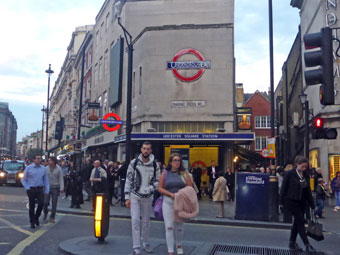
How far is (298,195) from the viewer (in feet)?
23.9

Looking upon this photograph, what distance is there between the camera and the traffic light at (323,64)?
606 cm

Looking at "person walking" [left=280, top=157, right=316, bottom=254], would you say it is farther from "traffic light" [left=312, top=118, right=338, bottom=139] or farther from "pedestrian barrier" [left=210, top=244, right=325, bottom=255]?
"traffic light" [left=312, top=118, right=338, bottom=139]

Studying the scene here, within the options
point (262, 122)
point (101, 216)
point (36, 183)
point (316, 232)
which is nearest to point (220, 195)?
point (36, 183)

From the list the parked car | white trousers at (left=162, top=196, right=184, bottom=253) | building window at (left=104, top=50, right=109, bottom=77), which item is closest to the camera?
white trousers at (left=162, top=196, right=184, bottom=253)

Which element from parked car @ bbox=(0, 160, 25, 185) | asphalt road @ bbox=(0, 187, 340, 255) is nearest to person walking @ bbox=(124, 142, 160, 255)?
asphalt road @ bbox=(0, 187, 340, 255)

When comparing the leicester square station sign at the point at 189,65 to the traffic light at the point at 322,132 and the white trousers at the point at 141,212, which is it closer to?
the traffic light at the point at 322,132

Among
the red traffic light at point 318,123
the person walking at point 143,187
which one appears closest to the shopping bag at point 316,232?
the person walking at point 143,187

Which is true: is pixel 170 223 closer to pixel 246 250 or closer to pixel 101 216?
pixel 101 216

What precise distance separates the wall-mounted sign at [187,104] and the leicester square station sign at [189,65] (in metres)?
1.32

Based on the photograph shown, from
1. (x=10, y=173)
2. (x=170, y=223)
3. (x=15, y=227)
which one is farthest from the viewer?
(x=10, y=173)

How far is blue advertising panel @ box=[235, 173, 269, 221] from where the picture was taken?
11992 millimetres

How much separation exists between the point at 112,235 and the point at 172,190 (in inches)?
119

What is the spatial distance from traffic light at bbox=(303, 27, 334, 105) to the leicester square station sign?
1799cm

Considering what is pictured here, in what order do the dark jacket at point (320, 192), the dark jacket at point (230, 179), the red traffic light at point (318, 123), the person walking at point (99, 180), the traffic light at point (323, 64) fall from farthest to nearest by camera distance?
the dark jacket at point (230, 179)
the dark jacket at point (320, 192)
the person walking at point (99, 180)
the red traffic light at point (318, 123)
the traffic light at point (323, 64)
